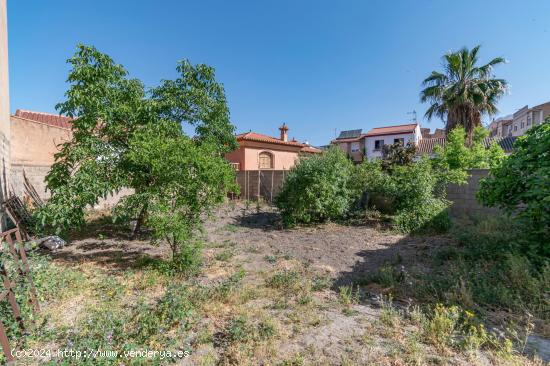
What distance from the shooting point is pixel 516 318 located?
10.3 ft

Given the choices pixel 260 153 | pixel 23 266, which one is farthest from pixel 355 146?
pixel 23 266

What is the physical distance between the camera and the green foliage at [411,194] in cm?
805

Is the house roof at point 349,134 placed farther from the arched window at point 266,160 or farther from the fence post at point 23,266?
the fence post at point 23,266

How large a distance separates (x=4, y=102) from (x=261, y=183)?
10013 millimetres

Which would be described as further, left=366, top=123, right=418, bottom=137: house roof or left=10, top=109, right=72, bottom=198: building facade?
left=366, top=123, right=418, bottom=137: house roof

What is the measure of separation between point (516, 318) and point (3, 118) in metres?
10.7

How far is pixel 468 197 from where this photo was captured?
963 centimetres

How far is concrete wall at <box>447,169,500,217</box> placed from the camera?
30.6 ft

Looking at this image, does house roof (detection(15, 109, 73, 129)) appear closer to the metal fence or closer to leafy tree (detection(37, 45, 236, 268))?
leafy tree (detection(37, 45, 236, 268))

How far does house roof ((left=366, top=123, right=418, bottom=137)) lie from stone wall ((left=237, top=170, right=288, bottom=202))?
2039 centimetres

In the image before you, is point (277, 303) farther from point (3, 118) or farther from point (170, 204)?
point (3, 118)

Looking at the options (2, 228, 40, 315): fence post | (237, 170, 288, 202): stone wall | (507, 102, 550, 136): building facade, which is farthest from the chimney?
(507, 102, 550, 136): building facade

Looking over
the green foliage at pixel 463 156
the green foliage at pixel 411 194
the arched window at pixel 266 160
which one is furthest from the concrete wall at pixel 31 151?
the green foliage at pixel 463 156

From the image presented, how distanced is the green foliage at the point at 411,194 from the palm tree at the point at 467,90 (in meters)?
7.09
